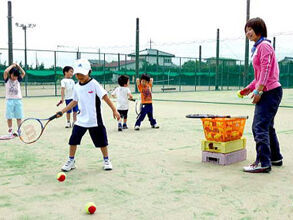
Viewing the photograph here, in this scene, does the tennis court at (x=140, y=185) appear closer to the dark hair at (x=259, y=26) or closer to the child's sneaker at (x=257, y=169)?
the child's sneaker at (x=257, y=169)

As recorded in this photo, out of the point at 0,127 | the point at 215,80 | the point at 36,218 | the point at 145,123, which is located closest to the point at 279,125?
the point at 145,123

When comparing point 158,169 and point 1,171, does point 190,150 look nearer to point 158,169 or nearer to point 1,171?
point 158,169

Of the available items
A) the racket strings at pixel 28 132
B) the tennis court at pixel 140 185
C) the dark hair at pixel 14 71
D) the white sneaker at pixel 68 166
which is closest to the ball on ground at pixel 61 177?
the tennis court at pixel 140 185

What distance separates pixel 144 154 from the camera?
18.5 ft

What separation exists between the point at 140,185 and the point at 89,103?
1260mm

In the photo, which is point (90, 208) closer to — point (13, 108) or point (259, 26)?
point (259, 26)

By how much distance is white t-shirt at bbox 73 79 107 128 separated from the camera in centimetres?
464

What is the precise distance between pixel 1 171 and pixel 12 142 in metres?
2.13

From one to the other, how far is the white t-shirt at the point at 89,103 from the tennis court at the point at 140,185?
61cm

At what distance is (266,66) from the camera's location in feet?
14.2

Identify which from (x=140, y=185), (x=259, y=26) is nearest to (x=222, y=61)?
(x=259, y=26)

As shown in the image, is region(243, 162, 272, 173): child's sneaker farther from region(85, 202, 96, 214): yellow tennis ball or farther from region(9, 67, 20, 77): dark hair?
region(9, 67, 20, 77): dark hair

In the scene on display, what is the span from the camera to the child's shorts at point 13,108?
23.5ft

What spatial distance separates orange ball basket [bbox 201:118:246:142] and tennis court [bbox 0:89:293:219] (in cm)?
37
